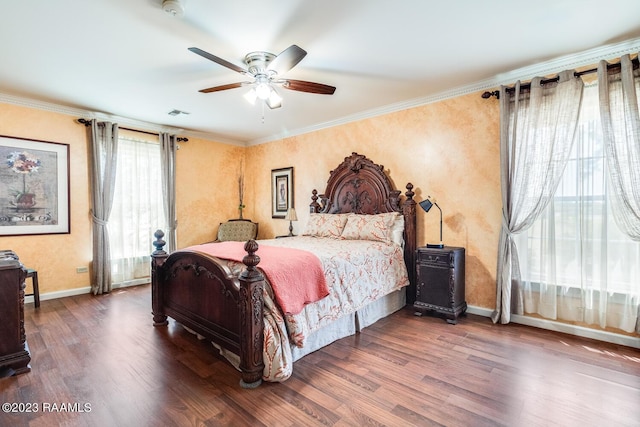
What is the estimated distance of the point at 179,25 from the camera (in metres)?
2.29

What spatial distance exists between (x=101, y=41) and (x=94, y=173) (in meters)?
2.45

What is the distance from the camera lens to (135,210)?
15.8 ft

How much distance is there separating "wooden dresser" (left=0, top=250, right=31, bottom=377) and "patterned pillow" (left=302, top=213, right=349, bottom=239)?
3.03 meters

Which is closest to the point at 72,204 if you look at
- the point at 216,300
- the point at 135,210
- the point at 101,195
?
the point at 101,195

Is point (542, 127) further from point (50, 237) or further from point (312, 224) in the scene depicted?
point (50, 237)

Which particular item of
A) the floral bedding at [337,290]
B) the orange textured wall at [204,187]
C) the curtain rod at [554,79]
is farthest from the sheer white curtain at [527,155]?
the orange textured wall at [204,187]

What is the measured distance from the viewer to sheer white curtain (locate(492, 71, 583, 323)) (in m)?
2.84

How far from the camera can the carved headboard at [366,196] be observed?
3871 mm

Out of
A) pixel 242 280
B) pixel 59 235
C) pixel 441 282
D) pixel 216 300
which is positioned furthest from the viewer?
pixel 59 235

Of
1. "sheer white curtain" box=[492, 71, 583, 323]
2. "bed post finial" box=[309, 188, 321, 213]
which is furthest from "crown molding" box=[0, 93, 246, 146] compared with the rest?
"sheer white curtain" box=[492, 71, 583, 323]

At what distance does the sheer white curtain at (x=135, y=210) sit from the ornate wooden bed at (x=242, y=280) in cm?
191

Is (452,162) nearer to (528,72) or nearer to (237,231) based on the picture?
(528,72)

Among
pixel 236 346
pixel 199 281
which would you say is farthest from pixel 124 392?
pixel 199 281

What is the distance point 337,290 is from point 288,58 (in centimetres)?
193
